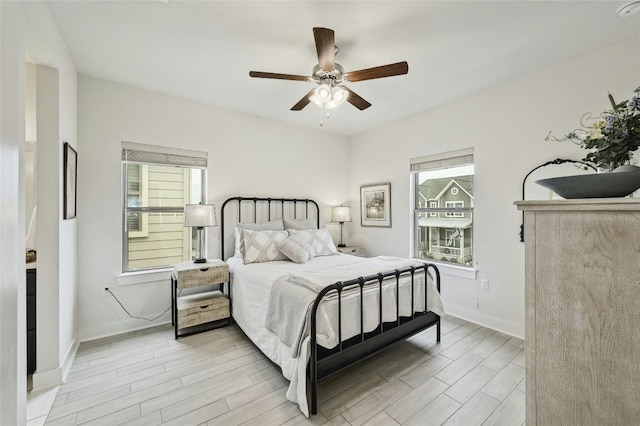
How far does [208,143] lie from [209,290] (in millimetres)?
1916

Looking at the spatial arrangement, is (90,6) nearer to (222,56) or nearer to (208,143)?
(222,56)

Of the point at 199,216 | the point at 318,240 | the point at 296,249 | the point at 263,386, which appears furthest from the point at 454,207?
the point at 199,216

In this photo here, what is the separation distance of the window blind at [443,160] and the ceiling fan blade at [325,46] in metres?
2.07

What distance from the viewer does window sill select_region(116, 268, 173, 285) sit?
288 cm

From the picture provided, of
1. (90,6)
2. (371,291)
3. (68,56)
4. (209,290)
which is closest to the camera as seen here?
(90,6)

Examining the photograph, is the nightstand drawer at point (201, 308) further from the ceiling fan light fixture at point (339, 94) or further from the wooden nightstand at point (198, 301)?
the ceiling fan light fixture at point (339, 94)

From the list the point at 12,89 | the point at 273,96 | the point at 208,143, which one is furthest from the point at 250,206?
the point at 12,89

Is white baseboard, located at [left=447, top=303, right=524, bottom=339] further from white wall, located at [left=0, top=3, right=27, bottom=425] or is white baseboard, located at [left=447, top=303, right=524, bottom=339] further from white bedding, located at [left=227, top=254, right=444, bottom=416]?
white wall, located at [left=0, top=3, right=27, bottom=425]

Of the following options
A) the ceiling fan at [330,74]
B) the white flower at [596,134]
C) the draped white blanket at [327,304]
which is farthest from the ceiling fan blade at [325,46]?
the draped white blanket at [327,304]

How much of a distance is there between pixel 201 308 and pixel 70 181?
169 centimetres

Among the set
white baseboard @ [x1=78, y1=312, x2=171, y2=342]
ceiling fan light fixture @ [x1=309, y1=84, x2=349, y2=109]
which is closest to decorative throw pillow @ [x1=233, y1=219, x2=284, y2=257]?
white baseboard @ [x1=78, y1=312, x2=171, y2=342]

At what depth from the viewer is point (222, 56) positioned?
238cm

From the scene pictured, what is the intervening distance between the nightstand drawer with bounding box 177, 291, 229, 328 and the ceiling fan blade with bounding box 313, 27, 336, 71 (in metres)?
2.62

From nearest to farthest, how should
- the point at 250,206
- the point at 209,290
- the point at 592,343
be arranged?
1. the point at 592,343
2. the point at 209,290
3. the point at 250,206
